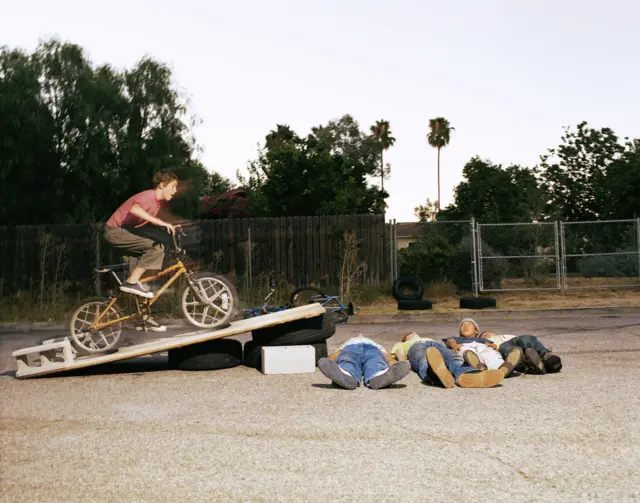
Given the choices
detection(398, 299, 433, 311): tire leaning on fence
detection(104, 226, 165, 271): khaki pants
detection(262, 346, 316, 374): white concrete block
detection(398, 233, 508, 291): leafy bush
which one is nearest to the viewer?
detection(104, 226, 165, 271): khaki pants

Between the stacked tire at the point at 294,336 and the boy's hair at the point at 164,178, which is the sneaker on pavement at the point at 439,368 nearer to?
the stacked tire at the point at 294,336

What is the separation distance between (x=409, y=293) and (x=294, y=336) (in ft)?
39.5

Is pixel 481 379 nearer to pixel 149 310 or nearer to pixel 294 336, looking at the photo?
pixel 294 336

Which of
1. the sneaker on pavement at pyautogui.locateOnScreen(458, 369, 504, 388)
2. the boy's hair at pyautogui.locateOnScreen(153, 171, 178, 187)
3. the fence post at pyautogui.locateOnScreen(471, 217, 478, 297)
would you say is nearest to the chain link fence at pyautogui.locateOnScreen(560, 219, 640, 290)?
the fence post at pyautogui.locateOnScreen(471, 217, 478, 297)

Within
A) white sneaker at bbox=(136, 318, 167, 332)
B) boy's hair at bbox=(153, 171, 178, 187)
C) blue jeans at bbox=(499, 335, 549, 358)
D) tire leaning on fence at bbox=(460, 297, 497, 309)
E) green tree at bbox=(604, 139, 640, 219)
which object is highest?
green tree at bbox=(604, 139, 640, 219)

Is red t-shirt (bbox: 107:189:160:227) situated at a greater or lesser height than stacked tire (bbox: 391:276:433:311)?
greater

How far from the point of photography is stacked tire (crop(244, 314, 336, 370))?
10523 mm

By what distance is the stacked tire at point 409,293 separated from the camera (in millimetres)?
19984

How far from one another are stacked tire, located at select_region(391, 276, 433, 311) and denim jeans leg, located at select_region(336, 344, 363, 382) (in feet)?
36.2

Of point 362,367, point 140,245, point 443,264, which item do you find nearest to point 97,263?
point 443,264

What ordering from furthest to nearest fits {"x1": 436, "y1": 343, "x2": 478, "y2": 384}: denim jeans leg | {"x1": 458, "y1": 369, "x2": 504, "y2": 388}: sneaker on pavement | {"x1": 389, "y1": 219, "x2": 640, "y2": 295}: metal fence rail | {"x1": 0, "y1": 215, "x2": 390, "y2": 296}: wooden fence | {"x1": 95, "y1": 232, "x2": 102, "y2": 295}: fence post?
{"x1": 0, "y1": 215, "x2": 390, "y2": 296}: wooden fence → {"x1": 389, "y1": 219, "x2": 640, "y2": 295}: metal fence rail → {"x1": 95, "y1": 232, "x2": 102, "y2": 295}: fence post → {"x1": 436, "y1": 343, "x2": 478, "y2": 384}: denim jeans leg → {"x1": 458, "y1": 369, "x2": 504, "y2": 388}: sneaker on pavement

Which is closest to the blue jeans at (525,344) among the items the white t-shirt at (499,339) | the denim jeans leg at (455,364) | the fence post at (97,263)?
the white t-shirt at (499,339)

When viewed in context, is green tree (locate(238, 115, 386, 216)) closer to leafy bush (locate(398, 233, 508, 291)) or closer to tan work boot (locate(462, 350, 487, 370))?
leafy bush (locate(398, 233, 508, 291))

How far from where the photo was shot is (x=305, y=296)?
854 inches
